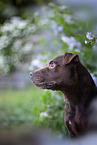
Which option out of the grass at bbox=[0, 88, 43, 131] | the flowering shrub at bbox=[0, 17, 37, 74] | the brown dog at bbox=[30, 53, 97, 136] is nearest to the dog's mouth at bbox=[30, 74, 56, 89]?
the brown dog at bbox=[30, 53, 97, 136]

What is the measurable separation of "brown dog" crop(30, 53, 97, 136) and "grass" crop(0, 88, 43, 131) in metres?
1.08

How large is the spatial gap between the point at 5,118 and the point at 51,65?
1653 mm

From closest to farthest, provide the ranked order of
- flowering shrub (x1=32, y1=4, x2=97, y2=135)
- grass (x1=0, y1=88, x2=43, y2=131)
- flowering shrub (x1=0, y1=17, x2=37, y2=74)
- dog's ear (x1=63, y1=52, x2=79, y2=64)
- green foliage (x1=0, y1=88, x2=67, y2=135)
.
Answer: dog's ear (x1=63, y1=52, x2=79, y2=64) → flowering shrub (x1=32, y1=4, x2=97, y2=135) → green foliage (x1=0, y1=88, x2=67, y2=135) → grass (x1=0, y1=88, x2=43, y2=131) → flowering shrub (x1=0, y1=17, x2=37, y2=74)

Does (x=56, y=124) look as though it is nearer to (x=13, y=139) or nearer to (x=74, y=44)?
(x=13, y=139)

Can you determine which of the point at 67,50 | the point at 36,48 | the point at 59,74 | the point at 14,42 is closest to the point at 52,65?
the point at 59,74

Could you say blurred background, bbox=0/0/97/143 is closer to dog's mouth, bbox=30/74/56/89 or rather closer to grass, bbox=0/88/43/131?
grass, bbox=0/88/43/131

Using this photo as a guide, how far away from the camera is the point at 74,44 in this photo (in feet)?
4.14

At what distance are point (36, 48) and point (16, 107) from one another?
115cm

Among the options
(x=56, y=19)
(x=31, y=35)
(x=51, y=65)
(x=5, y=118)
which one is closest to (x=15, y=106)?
(x=5, y=118)

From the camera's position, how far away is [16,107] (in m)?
2.59

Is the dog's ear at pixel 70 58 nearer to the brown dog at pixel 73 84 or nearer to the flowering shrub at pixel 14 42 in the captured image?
A: the brown dog at pixel 73 84

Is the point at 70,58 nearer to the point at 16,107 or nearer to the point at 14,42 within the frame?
the point at 16,107

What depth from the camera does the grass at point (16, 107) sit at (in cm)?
218

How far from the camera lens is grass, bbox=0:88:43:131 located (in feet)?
7.14
